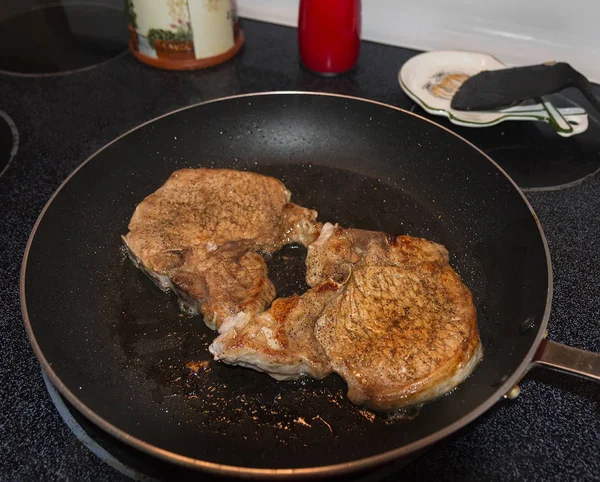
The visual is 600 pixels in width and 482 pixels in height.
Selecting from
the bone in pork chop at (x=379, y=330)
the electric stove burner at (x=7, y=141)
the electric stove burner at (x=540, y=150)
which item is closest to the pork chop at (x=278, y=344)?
the bone in pork chop at (x=379, y=330)

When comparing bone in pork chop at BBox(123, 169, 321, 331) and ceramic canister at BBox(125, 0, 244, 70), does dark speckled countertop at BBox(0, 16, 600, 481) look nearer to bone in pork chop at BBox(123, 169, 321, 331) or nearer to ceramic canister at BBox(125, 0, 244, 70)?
ceramic canister at BBox(125, 0, 244, 70)

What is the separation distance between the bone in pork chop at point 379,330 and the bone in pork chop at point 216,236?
0.11 m

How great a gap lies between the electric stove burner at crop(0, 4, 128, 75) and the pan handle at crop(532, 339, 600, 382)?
1941 mm

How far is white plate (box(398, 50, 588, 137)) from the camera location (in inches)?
64.5

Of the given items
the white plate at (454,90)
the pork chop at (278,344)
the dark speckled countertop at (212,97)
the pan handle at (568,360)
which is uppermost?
the pan handle at (568,360)

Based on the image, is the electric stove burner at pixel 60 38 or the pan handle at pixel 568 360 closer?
the pan handle at pixel 568 360

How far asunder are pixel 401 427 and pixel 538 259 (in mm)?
506

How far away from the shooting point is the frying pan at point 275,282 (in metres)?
0.99

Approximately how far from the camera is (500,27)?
1.96 metres

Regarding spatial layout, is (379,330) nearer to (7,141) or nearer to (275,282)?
(275,282)

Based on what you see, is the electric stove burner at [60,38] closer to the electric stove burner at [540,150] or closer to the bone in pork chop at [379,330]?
the electric stove burner at [540,150]

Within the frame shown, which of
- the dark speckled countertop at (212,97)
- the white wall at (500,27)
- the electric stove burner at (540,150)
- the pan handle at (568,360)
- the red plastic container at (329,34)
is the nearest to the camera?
the pan handle at (568,360)

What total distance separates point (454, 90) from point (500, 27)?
414 millimetres

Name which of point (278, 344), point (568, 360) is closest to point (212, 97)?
point (278, 344)
